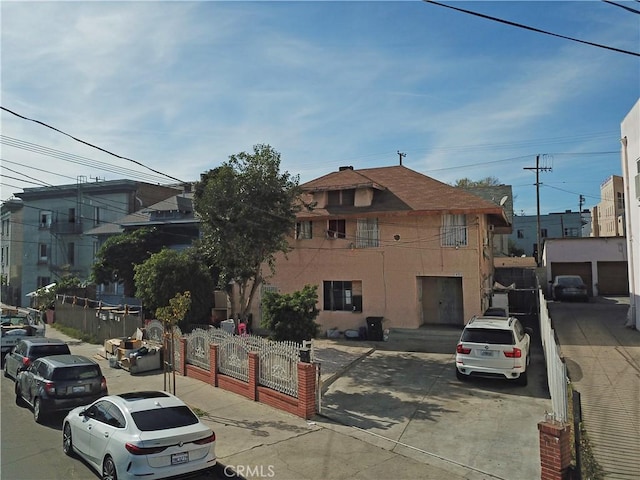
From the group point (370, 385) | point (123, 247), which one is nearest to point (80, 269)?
point (123, 247)

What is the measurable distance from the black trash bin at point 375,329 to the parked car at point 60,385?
10.9 m

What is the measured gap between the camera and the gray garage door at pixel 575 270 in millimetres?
30484

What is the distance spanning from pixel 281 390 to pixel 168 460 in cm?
450

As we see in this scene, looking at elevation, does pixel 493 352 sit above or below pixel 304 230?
below

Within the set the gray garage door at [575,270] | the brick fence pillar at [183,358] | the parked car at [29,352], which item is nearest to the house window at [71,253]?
the parked car at [29,352]

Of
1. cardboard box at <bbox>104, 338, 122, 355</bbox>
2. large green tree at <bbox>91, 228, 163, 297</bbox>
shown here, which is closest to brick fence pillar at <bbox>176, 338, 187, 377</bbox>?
cardboard box at <bbox>104, 338, 122, 355</bbox>

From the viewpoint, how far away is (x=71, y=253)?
4041 centimetres

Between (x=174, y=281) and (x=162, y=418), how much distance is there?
12596 millimetres

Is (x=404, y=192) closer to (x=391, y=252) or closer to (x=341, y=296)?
(x=391, y=252)

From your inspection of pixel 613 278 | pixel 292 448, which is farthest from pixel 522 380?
pixel 613 278

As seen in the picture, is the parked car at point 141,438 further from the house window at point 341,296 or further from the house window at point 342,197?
the house window at point 342,197

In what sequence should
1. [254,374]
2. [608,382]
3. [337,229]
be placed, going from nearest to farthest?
[608,382] < [254,374] < [337,229]

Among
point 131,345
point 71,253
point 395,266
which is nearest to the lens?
point 131,345

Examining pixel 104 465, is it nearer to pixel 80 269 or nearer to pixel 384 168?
pixel 384 168
